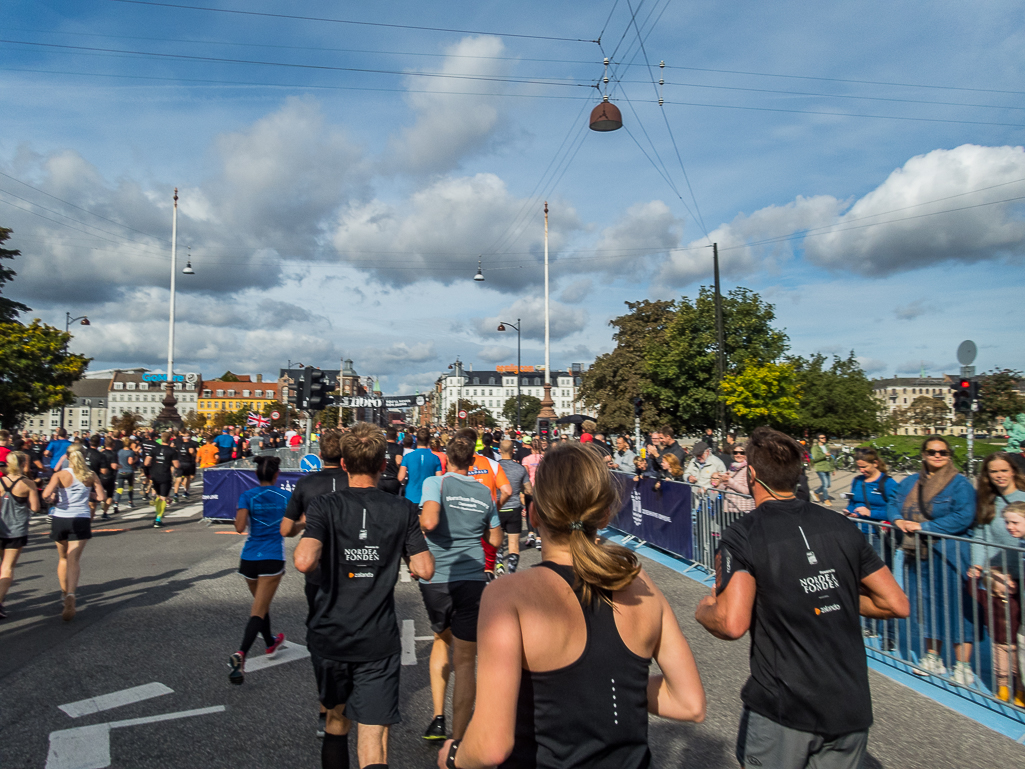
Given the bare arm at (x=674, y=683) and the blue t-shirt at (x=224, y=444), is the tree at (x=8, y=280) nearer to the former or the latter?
the blue t-shirt at (x=224, y=444)

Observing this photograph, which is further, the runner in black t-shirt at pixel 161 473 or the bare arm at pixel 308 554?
the runner in black t-shirt at pixel 161 473

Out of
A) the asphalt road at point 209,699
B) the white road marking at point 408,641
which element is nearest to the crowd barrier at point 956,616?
the asphalt road at point 209,699

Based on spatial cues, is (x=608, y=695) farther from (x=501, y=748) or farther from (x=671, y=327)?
(x=671, y=327)

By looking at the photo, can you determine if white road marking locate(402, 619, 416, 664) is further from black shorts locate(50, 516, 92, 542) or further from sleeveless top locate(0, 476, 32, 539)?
sleeveless top locate(0, 476, 32, 539)

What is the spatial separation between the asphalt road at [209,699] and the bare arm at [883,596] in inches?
74.9

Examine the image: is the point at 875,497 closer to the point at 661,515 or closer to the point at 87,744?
the point at 661,515

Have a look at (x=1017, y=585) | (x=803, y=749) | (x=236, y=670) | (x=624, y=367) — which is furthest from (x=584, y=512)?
(x=624, y=367)

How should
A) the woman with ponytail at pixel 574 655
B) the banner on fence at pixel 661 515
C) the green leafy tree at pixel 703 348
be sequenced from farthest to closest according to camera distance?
the green leafy tree at pixel 703 348
the banner on fence at pixel 661 515
the woman with ponytail at pixel 574 655

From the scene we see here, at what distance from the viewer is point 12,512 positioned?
7.11 metres

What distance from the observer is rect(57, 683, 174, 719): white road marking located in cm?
479

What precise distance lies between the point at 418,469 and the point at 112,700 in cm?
386

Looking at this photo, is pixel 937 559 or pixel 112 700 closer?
pixel 112 700

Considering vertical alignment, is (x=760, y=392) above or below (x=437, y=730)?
above

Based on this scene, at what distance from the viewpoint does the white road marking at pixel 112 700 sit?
479 cm
